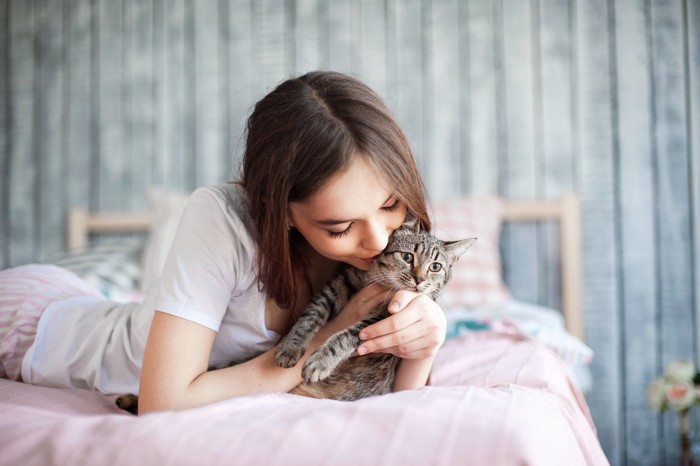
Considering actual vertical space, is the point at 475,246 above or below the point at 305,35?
below

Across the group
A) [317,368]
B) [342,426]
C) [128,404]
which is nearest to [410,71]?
[317,368]

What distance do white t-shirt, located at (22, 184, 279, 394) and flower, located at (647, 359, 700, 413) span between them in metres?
1.51

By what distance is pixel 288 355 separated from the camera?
3.55 feet

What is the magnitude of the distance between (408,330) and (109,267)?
1.63 m

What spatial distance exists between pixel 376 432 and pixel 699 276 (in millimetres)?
2251

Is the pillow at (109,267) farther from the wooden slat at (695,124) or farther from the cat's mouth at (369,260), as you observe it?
the wooden slat at (695,124)

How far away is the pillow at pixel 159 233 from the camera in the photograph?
2.24 m

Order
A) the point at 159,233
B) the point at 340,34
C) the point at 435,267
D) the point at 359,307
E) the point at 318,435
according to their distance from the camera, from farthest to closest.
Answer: the point at 340,34
the point at 159,233
the point at 435,267
the point at 359,307
the point at 318,435

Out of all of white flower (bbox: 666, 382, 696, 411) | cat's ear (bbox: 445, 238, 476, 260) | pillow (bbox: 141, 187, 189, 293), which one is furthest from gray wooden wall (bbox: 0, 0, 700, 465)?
cat's ear (bbox: 445, 238, 476, 260)

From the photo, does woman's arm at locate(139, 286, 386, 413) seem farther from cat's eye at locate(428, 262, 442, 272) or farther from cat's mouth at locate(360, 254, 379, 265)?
cat's eye at locate(428, 262, 442, 272)

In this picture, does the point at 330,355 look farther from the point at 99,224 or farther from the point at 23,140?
the point at 23,140

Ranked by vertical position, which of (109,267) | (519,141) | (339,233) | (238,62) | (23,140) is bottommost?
(109,267)

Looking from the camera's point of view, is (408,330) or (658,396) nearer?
(408,330)

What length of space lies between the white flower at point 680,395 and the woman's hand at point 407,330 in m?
1.29
